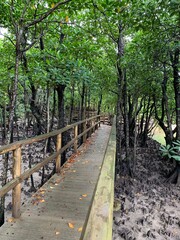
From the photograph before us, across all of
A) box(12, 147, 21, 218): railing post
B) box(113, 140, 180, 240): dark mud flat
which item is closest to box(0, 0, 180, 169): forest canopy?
box(12, 147, 21, 218): railing post

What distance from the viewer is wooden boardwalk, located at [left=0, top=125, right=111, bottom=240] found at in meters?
2.38

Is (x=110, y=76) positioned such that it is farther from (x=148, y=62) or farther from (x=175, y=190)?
(x=175, y=190)

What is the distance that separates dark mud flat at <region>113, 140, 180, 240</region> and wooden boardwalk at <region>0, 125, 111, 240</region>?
6.85 ft

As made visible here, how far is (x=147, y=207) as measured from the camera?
693cm

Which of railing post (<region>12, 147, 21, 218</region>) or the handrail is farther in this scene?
railing post (<region>12, 147, 21, 218</region>)

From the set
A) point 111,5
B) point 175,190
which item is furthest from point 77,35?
point 175,190

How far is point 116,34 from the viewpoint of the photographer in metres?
7.86

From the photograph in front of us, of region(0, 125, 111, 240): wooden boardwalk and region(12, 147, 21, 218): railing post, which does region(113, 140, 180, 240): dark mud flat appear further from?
region(12, 147, 21, 218): railing post

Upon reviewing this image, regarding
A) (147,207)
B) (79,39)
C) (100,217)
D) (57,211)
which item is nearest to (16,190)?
(57,211)

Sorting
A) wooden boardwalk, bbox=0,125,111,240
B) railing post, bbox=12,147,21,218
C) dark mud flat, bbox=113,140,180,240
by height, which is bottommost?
dark mud flat, bbox=113,140,180,240

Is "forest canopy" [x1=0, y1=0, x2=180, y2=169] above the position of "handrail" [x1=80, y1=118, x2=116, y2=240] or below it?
above

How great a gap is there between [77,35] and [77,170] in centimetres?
410

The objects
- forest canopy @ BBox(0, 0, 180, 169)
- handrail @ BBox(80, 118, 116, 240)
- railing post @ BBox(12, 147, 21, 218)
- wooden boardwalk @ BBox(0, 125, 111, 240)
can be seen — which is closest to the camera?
handrail @ BBox(80, 118, 116, 240)

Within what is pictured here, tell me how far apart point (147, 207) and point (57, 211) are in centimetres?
505
